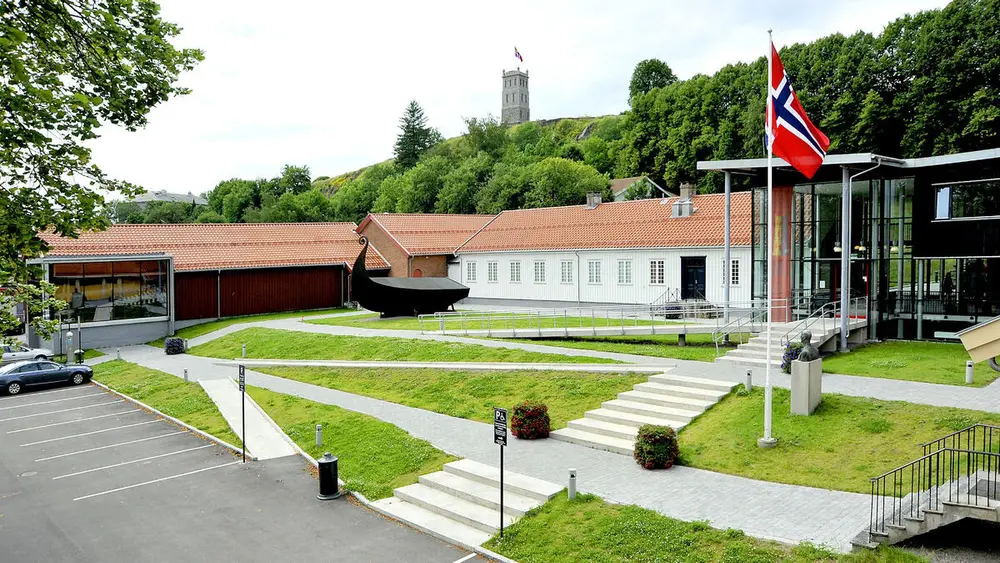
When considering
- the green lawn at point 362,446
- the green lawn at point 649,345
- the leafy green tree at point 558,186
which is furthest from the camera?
the leafy green tree at point 558,186

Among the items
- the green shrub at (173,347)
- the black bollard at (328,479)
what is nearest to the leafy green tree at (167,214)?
the green shrub at (173,347)

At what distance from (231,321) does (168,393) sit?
58.2 feet

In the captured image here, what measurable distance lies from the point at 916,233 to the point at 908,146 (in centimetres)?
2361

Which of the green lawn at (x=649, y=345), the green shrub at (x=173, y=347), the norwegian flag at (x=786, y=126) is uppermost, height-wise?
the norwegian flag at (x=786, y=126)

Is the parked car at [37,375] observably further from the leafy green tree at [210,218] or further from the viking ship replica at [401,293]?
the leafy green tree at [210,218]

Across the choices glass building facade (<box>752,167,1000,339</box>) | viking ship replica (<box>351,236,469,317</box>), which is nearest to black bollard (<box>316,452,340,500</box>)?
glass building facade (<box>752,167,1000,339</box>)

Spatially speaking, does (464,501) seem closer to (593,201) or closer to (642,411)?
(642,411)

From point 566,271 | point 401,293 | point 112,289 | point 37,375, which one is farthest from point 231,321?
point 566,271

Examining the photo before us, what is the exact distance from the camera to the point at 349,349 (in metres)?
29.8

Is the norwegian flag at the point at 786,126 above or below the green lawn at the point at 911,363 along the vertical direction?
above

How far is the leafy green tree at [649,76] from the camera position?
90562 millimetres

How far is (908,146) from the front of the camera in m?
44.5

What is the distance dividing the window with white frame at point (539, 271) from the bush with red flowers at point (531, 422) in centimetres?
2530

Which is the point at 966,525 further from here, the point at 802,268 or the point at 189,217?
the point at 189,217
